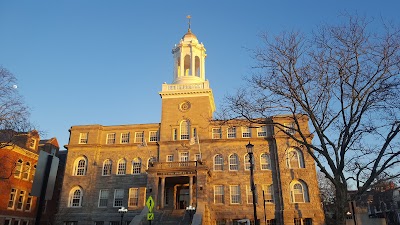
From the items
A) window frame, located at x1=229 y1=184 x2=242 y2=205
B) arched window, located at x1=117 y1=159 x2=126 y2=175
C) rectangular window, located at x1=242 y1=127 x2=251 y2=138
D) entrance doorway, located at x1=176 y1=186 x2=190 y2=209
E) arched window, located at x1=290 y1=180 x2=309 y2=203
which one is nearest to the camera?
arched window, located at x1=290 y1=180 x2=309 y2=203

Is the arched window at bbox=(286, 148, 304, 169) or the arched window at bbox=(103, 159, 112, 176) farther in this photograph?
the arched window at bbox=(103, 159, 112, 176)

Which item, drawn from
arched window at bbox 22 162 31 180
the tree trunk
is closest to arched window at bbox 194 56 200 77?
arched window at bbox 22 162 31 180

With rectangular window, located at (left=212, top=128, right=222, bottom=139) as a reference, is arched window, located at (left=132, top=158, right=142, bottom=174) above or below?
below

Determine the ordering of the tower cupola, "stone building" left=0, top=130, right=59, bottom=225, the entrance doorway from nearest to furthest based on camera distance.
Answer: "stone building" left=0, top=130, right=59, bottom=225 → the entrance doorway → the tower cupola

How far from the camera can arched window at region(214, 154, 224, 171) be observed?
37.3 metres

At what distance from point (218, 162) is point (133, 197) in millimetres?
10644

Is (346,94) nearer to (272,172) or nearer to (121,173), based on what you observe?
(272,172)

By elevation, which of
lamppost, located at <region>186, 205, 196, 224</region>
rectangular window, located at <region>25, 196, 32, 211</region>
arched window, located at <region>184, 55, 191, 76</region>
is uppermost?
arched window, located at <region>184, 55, 191, 76</region>

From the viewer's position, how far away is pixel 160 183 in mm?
33781

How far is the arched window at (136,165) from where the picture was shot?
3862 cm

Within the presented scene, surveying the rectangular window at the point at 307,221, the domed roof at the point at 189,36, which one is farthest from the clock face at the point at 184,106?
the rectangular window at the point at 307,221

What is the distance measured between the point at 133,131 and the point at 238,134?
1337cm

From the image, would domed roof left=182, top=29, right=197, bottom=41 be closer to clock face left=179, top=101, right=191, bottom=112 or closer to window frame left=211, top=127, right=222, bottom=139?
clock face left=179, top=101, right=191, bottom=112

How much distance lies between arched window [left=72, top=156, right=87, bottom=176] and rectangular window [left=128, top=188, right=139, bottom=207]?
672 cm
